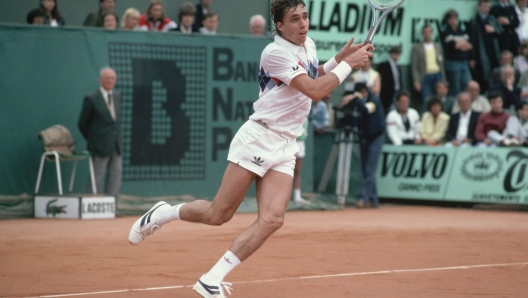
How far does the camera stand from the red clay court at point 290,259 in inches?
258

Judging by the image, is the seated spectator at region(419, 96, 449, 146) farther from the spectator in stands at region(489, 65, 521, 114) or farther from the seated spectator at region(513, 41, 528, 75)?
the seated spectator at region(513, 41, 528, 75)

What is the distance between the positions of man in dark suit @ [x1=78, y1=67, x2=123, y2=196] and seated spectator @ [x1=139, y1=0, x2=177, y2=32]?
1.56 m

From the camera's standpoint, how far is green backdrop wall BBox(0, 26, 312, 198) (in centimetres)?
1245

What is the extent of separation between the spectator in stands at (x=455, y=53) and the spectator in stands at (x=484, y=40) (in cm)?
38

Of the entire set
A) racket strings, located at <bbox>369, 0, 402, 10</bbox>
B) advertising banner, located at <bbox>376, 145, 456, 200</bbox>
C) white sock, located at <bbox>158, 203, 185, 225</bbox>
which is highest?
racket strings, located at <bbox>369, 0, 402, 10</bbox>

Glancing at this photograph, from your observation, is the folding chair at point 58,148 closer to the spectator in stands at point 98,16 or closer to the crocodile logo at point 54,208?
the crocodile logo at point 54,208

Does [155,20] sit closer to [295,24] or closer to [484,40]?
[484,40]

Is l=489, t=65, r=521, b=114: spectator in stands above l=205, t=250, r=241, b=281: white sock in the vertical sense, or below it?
above

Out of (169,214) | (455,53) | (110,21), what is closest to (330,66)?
(169,214)

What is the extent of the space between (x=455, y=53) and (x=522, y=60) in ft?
4.58

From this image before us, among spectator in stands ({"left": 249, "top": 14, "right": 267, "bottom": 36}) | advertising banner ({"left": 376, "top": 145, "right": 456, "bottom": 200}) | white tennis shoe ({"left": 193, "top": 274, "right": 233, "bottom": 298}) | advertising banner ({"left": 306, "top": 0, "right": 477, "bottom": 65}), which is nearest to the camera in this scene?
white tennis shoe ({"left": 193, "top": 274, "right": 233, "bottom": 298})

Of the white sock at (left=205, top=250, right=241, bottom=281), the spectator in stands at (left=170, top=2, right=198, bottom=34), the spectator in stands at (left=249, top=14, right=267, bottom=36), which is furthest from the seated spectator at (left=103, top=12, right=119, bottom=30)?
the white sock at (left=205, top=250, right=241, bottom=281)

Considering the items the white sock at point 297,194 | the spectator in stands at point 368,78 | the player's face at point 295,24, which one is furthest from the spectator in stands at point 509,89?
the player's face at point 295,24

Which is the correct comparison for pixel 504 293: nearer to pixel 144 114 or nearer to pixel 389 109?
pixel 144 114
